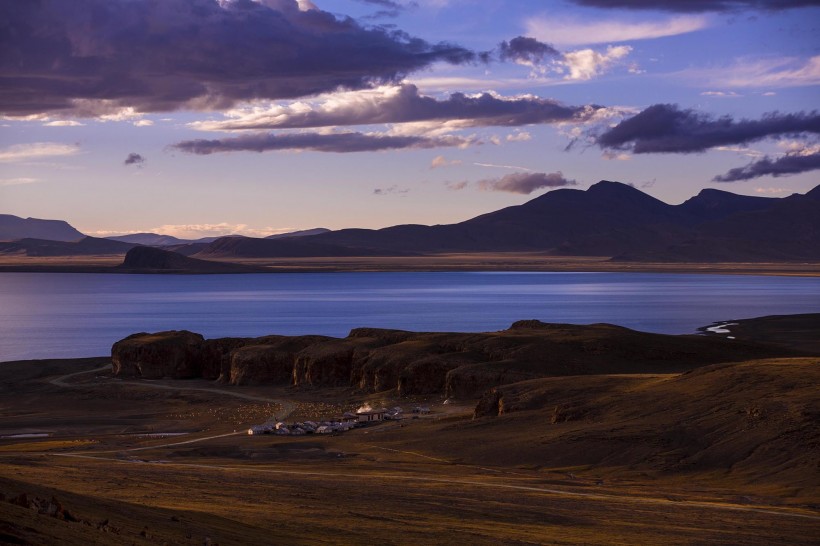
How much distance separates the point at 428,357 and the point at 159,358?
2754cm

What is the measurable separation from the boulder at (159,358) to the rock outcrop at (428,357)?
83 mm

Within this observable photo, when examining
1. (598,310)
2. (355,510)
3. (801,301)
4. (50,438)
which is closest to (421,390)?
(50,438)

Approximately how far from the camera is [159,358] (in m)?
89.6

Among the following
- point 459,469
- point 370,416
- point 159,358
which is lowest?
point 370,416

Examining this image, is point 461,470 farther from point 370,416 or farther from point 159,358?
point 159,358

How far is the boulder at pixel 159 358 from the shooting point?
3514 inches

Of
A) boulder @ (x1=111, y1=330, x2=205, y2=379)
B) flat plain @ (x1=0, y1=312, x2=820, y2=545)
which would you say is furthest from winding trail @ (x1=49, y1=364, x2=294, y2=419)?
boulder @ (x1=111, y1=330, x2=205, y2=379)

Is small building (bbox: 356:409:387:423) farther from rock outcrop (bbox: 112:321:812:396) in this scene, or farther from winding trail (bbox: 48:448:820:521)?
winding trail (bbox: 48:448:820:521)

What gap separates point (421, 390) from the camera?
7119 centimetres

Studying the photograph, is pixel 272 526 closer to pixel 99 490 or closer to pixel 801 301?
pixel 99 490

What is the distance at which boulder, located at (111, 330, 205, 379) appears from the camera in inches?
3514

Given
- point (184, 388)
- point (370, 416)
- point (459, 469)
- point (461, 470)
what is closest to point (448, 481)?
point (461, 470)

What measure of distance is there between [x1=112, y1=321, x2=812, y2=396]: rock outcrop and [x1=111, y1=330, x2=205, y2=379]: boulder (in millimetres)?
83

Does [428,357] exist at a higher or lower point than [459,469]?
higher
